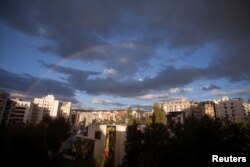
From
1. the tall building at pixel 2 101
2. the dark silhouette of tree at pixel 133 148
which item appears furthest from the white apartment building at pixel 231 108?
the tall building at pixel 2 101

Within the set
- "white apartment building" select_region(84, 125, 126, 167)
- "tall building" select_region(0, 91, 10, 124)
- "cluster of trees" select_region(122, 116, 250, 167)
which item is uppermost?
"tall building" select_region(0, 91, 10, 124)

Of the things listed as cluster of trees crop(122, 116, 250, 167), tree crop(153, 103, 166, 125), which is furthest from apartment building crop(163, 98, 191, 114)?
cluster of trees crop(122, 116, 250, 167)

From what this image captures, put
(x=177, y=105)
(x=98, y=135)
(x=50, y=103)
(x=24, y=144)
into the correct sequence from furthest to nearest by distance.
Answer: (x=177, y=105) → (x=50, y=103) → (x=98, y=135) → (x=24, y=144)

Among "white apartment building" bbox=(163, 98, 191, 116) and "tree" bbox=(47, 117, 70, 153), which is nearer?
"tree" bbox=(47, 117, 70, 153)

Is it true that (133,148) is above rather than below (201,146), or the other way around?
below

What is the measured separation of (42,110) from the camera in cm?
11356

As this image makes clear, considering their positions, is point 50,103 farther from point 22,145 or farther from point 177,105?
point 22,145

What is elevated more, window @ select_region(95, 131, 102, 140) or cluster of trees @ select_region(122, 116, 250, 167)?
cluster of trees @ select_region(122, 116, 250, 167)

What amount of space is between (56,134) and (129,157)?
23054 mm

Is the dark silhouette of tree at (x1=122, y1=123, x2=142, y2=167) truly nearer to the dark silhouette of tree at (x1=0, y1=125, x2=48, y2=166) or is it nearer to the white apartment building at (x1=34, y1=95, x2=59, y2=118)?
the dark silhouette of tree at (x1=0, y1=125, x2=48, y2=166)

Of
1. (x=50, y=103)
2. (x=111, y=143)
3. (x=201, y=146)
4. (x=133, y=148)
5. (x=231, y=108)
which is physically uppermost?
(x=50, y=103)

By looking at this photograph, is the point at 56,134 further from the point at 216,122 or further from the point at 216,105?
the point at 216,105

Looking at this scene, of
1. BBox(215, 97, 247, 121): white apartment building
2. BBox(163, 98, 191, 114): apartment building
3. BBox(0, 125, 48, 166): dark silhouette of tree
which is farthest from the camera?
BBox(163, 98, 191, 114): apartment building

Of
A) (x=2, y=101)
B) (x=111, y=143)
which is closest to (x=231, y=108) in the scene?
(x=111, y=143)
